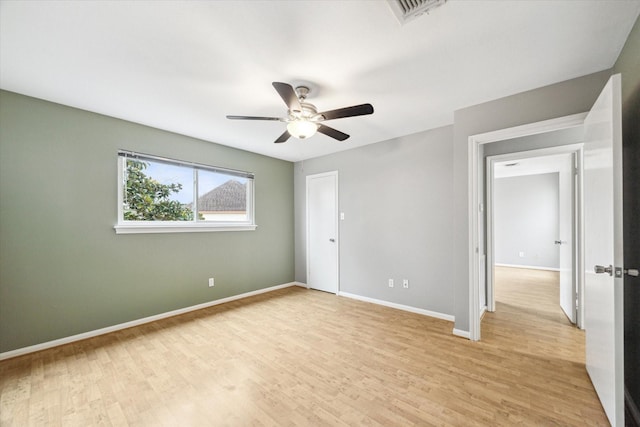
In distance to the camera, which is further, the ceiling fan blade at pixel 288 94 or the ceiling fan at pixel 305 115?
the ceiling fan at pixel 305 115

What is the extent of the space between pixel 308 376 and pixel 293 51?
8.17ft

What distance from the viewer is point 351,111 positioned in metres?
2.05

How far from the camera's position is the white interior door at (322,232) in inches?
175

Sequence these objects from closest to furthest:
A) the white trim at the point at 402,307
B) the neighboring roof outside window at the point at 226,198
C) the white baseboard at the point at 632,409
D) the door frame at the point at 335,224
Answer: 1. the white baseboard at the point at 632,409
2. the white trim at the point at 402,307
3. the neighboring roof outside window at the point at 226,198
4. the door frame at the point at 335,224

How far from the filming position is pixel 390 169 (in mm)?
3775

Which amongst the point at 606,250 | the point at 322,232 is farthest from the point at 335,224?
the point at 606,250

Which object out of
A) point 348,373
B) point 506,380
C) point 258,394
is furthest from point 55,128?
point 506,380

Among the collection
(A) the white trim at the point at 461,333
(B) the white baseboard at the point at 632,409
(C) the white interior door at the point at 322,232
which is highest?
(C) the white interior door at the point at 322,232

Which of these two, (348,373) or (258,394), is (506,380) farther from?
(258,394)

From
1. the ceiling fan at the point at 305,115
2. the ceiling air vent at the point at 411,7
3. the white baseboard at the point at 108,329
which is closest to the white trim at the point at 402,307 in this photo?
the white baseboard at the point at 108,329

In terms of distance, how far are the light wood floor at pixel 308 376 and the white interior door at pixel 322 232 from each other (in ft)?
4.53

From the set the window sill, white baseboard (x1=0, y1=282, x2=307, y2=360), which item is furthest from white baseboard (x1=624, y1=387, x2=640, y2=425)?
the window sill

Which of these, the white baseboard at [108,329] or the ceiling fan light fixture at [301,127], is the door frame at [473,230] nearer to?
the ceiling fan light fixture at [301,127]

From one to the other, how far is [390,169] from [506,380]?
269cm
